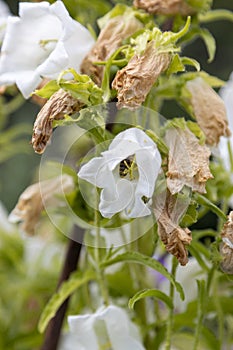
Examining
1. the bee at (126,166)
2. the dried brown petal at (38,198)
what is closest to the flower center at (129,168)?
the bee at (126,166)

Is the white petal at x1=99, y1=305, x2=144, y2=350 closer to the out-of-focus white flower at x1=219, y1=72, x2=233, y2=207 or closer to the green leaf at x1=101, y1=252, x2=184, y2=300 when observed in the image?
the green leaf at x1=101, y1=252, x2=184, y2=300

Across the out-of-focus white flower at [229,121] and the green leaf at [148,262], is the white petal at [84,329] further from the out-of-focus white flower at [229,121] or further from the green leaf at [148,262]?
the out-of-focus white flower at [229,121]

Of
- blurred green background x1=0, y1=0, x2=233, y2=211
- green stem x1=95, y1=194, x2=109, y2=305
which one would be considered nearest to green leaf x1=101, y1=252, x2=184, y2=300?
green stem x1=95, y1=194, x2=109, y2=305

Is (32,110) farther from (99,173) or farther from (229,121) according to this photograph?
(99,173)

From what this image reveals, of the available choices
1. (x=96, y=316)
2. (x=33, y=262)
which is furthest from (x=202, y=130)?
(x=33, y=262)

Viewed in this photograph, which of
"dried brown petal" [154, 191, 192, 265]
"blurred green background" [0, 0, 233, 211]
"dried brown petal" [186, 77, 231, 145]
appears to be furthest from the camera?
"blurred green background" [0, 0, 233, 211]

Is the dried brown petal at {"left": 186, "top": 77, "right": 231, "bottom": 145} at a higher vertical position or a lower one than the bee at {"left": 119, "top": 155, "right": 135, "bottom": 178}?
lower

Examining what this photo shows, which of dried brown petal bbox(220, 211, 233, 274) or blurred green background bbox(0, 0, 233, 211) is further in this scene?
blurred green background bbox(0, 0, 233, 211)

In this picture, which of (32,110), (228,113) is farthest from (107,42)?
(32,110)
